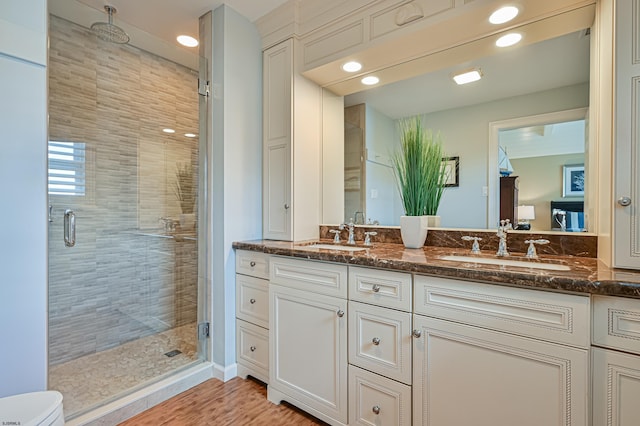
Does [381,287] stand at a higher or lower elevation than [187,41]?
lower

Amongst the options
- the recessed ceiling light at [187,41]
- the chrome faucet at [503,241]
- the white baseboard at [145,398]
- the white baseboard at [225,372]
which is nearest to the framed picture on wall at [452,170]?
the chrome faucet at [503,241]

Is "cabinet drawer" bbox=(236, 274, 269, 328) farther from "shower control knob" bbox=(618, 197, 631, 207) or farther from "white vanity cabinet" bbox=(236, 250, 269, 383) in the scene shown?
"shower control knob" bbox=(618, 197, 631, 207)

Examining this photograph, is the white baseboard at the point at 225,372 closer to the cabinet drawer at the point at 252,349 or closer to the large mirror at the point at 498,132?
the cabinet drawer at the point at 252,349

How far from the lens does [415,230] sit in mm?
1793

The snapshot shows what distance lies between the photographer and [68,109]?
6.82ft

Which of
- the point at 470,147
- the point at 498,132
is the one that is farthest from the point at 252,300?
the point at 498,132

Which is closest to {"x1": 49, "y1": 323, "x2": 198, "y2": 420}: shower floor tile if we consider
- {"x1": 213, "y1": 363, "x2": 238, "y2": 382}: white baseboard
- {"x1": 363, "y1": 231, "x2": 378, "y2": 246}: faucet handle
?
{"x1": 213, "y1": 363, "x2": 238, "y2": 382}: white baseboard

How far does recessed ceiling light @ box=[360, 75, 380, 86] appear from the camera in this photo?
214 centimetres

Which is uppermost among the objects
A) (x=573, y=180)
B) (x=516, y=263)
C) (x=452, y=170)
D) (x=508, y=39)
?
(x=508, y=39)

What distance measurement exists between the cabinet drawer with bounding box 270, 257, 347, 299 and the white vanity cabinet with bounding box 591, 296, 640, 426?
2.98 ft

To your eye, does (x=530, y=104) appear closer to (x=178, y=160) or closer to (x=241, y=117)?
(x=241, y=117)

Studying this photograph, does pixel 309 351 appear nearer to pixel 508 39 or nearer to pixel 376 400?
pixel 376 400

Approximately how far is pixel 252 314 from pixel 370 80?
1798 millimetres

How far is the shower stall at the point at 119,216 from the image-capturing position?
6.60 feet
